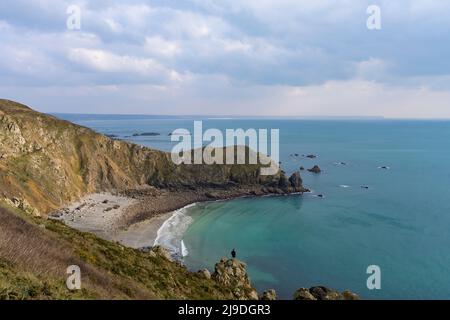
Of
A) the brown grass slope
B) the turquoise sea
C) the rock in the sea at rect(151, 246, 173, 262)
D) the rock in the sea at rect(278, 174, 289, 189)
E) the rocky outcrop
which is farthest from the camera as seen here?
the rocky outcrop

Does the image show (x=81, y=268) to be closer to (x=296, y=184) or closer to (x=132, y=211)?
(x=132, y=211)

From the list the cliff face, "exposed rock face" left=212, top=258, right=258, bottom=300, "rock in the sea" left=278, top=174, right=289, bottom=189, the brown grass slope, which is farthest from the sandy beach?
the brown grass slope

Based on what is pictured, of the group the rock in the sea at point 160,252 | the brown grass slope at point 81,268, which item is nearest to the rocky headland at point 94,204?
the brown grass slope at point 81,268

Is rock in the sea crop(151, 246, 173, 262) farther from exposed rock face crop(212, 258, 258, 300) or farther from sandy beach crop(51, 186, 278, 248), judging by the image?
sandy beach crop(51, 186, 278, 248)

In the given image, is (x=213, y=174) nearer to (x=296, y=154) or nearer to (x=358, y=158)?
(x=296, y=154)

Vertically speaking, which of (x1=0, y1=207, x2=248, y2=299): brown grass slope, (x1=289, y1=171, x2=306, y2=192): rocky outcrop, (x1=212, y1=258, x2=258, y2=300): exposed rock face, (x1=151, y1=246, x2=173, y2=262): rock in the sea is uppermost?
(x1=0, y1=207, x2=248, y2=299): brown grass slope

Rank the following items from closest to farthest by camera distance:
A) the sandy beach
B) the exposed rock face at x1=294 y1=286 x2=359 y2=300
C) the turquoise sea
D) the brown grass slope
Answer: the brown grass slope, the exposed rock face at x1=294 y1=286 x2=359 y2=300, the turquoise sea, the sandy beach

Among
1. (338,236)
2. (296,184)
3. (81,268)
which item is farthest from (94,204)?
(81,268)

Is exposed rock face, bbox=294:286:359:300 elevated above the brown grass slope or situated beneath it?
situated beneath
